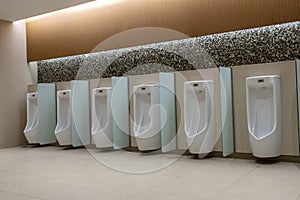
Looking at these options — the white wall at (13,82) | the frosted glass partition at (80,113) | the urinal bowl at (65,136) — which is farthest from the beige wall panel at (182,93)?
the white wall at (13,82)

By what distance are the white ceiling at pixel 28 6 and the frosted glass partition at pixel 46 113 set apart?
127cm

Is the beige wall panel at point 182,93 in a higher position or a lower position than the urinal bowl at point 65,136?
higher

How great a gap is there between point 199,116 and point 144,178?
132cm

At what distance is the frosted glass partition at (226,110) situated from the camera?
12.5 feet

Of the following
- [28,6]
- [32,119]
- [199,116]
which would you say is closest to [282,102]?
[199,116]

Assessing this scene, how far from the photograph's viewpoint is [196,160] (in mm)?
3918

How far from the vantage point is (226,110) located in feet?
12.9

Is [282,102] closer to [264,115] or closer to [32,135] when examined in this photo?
[264,115]

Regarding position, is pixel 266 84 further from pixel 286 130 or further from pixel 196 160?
pixel 196 160

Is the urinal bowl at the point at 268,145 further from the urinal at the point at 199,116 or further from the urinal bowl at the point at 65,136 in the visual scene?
the urinal bowl at the point at 65,136

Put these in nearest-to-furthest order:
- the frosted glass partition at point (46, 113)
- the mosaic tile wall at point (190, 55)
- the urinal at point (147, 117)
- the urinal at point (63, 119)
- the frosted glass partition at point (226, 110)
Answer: the frosted glass partition at point (226, 110) < the mosaic tile wall at point (190, 55) < the urinal at point (147, 117) < the urinal at point (63, 119) < the frosted glass partition at point (46, 113)

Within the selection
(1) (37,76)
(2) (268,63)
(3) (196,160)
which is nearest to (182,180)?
(3) (196,160)

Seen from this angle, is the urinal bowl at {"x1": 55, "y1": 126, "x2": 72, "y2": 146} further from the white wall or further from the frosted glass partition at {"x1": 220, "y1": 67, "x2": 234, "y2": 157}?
the frosted glass partition at {"x1": 220, "y1": 67, "x2": 234, "y2": 157}

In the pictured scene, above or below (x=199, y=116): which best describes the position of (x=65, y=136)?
below
